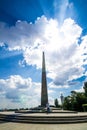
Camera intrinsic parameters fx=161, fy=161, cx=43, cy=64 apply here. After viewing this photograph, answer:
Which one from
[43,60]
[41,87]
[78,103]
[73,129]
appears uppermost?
[43,60]

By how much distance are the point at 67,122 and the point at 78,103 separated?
82.3ft

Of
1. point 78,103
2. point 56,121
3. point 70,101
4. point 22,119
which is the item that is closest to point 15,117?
point 22,119

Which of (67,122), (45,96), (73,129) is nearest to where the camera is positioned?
(73,129)

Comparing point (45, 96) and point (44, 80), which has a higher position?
point (44, 80)

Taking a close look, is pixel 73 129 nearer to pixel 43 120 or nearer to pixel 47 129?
pixel 47 129

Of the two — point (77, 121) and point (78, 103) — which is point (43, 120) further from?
point (78, 103)

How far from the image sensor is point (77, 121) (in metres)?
14.4

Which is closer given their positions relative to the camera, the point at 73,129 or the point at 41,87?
the point at 73,129

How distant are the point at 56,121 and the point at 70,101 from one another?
28.5m

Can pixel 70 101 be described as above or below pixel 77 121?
above

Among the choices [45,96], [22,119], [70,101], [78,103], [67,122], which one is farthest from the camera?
[70,101]

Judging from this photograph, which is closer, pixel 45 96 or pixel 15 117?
pixel 15 117

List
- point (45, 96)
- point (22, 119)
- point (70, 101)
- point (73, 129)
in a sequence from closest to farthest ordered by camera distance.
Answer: point (73, 129)
point (22, 119)
point (45, 96)
point (70, 101)

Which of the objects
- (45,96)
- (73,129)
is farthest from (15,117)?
(45,96)
